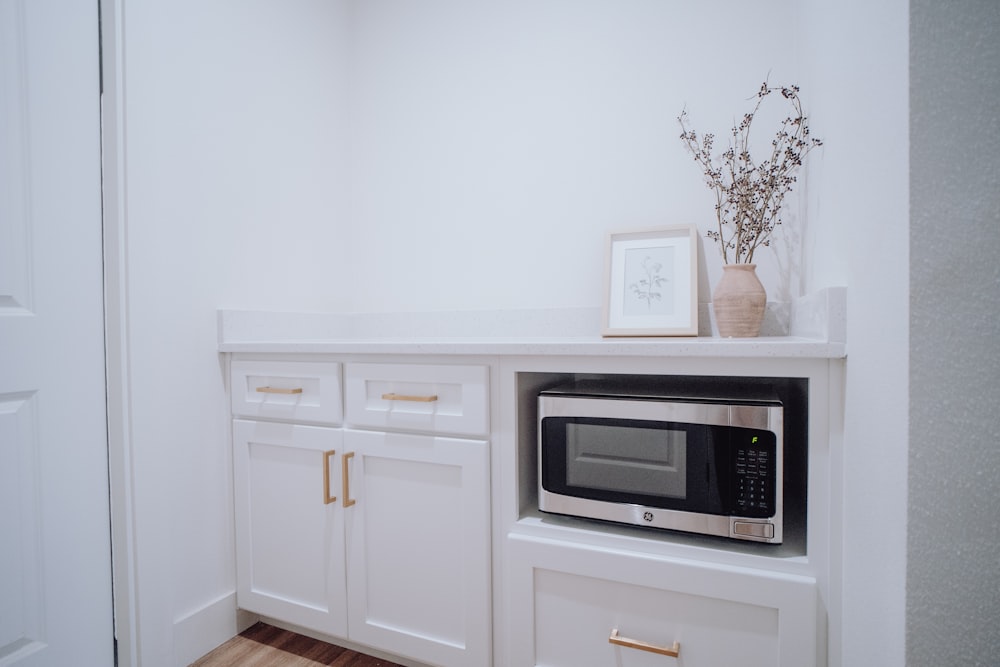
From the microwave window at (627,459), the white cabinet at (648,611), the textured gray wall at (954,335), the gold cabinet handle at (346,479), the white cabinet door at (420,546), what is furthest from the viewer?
the gold cabinet handle at (346,479)

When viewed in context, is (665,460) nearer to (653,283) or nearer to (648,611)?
(648,611)

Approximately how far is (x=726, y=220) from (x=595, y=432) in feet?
2.68

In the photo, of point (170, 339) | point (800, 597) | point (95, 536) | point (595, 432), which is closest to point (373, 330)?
point (170, 339)

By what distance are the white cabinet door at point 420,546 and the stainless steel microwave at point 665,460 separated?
0.19 meters

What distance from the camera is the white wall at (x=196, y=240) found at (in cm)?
135

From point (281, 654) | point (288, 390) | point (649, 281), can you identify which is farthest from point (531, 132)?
A: point (281, 654)

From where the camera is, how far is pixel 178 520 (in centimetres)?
143

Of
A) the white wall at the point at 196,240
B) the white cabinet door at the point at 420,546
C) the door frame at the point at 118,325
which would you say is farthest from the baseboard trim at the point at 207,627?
the white cabinet door at the point at 420,546

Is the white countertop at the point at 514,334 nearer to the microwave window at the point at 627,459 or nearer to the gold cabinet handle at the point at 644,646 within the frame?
the microwave window at the point at 627,459

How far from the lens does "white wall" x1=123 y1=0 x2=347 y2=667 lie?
1351mm

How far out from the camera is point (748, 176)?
1376mm

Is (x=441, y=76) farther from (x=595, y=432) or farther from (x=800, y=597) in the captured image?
(x=800, y=597)

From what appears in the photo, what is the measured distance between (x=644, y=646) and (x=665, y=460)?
1.22 feet

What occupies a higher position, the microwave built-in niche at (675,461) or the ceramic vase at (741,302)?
the ceramic vase at (741,302)
